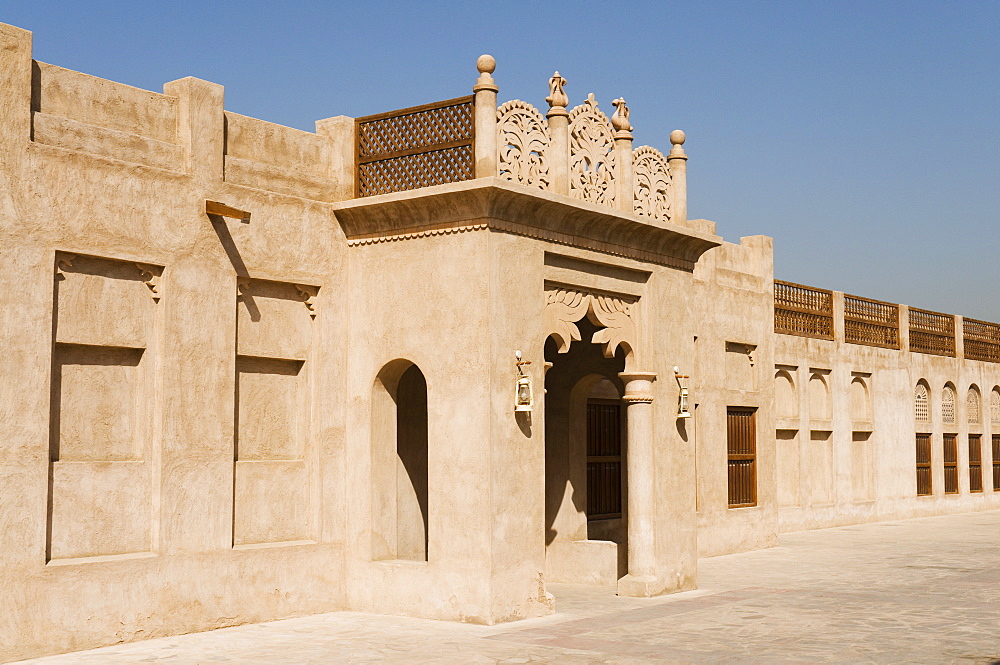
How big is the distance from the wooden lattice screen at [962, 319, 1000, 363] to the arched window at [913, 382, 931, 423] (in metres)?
3.42

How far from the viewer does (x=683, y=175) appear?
1462cm

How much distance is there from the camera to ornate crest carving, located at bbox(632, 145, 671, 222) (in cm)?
1393

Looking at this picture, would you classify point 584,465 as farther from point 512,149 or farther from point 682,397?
point 512,149

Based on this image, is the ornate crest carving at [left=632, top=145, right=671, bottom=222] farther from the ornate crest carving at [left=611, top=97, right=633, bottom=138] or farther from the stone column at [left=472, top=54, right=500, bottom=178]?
the stone column at [left=472, top=54, right=500, bottom=178]

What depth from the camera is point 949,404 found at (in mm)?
30484

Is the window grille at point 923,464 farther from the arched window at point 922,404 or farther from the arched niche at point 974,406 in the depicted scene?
the arched niche at point 974,406

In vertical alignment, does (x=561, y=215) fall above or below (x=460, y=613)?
above

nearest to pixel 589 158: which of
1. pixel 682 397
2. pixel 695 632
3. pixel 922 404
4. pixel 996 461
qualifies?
pixel 682 397

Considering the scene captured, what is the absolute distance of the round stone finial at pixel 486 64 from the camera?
39.4 ft

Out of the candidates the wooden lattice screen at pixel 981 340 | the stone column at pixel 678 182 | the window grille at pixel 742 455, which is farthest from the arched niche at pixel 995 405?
the stone column at pixel 678 182

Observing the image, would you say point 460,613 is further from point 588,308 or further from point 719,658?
point 588,308

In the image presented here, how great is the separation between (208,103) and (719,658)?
289 inches

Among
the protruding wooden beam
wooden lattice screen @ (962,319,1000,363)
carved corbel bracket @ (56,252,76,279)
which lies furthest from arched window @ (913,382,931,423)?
carved corbel bracket @ (56,252,76,279)

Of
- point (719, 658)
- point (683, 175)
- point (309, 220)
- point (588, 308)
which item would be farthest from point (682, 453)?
point (309, 220)
